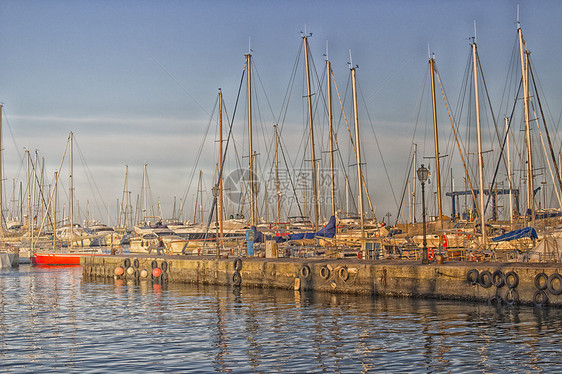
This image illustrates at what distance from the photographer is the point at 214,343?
72.0 ft

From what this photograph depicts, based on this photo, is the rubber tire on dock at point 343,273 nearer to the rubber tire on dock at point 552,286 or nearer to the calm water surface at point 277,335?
the calm water surface at point 277,335

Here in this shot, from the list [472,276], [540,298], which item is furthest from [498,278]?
[540,298]

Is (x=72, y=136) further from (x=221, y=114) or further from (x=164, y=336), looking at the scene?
(x=164, y=336)

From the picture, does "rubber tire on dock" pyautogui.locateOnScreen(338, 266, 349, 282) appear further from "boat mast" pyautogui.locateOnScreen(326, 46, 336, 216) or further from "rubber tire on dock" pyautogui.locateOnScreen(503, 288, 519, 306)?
"boat mast" pyautogui.locateOnScreen(326, 46, 336, 216)

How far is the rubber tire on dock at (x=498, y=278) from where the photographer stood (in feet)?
93.0

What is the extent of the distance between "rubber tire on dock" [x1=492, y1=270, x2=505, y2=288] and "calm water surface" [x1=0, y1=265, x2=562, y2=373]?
1.30m

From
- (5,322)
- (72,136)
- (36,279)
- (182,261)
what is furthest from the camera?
(72,136)

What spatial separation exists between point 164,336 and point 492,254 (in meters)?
19.4

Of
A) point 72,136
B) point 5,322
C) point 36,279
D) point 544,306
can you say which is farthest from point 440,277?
point 72,136

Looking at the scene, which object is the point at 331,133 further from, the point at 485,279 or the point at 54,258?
the point at 54,258

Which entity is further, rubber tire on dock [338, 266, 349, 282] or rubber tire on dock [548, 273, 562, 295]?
rubber tire on dock [338, 266, 349, 282]

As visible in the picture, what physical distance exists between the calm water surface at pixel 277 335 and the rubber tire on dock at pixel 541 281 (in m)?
1.00

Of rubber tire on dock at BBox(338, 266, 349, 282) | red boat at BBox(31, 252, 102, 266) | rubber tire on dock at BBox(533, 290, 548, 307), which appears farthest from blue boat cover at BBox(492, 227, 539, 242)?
red boat at BBox(31, 252, 102, 266)

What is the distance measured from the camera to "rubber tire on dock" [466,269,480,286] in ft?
96.1
